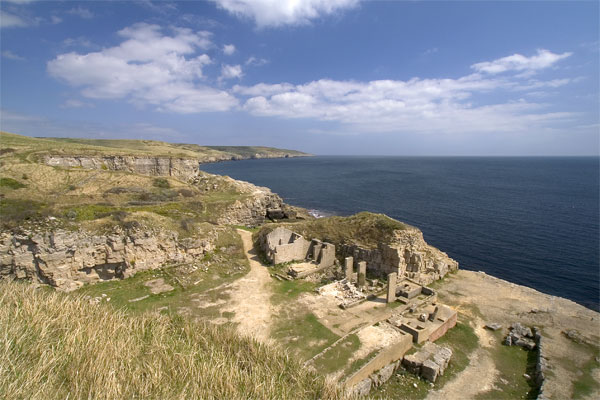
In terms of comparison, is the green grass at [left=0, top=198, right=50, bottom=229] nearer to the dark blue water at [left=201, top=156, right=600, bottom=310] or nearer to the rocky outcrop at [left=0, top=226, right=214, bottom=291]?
the rocky outcrop at [left=0, top=226, right=214, bottom=291]

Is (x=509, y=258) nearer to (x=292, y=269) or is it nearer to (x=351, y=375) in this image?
(x=292, y=269)

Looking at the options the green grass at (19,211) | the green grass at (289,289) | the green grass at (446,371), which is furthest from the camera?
the green grass at (289,289)

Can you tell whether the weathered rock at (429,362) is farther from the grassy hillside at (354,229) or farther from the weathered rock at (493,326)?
the grassy hillside at (354,229)

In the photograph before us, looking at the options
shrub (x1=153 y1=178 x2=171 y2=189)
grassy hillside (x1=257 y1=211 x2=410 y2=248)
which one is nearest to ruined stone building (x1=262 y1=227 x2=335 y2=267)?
grassy hillside (x1=257 y1=211 x2=410 y2=248)

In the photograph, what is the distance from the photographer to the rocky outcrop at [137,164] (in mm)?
46181

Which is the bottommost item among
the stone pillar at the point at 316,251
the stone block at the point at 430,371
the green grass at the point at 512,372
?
the green grass at the point at 512,372

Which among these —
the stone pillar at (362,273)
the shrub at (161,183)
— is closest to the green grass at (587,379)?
the stone pillar at (362,273)

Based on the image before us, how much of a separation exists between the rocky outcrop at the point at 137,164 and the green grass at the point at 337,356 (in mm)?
48041

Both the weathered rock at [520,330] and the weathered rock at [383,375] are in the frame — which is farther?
the weathered rock at [520,330]

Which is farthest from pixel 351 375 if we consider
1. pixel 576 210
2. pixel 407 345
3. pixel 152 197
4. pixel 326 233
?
pixel 576 210

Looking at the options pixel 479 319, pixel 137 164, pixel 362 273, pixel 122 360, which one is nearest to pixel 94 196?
pixel 137 164

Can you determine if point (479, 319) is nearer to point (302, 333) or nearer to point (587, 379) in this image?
point (587, 379)

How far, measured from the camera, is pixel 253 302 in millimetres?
20672

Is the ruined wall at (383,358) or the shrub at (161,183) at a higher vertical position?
the shrub at (161,183)
